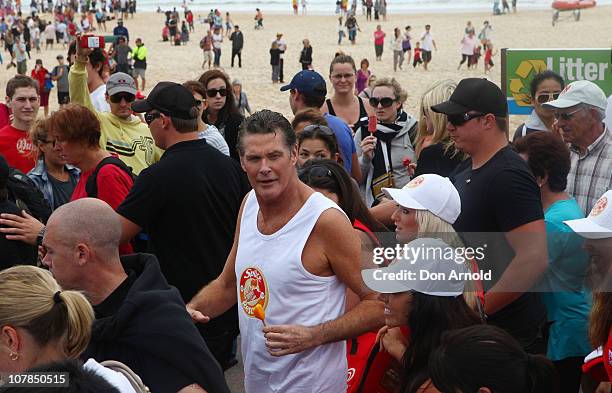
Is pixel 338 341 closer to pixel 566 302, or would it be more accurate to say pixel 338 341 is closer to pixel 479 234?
pixel 479 234

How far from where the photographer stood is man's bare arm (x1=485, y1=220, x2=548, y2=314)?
3.77 metres

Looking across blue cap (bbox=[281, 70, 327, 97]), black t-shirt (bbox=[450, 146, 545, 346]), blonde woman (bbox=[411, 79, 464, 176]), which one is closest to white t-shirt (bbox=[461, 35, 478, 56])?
blue cap (bbox=[281, 70, 327, 97])

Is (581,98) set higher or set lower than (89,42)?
lower

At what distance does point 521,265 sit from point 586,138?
174 centimetres

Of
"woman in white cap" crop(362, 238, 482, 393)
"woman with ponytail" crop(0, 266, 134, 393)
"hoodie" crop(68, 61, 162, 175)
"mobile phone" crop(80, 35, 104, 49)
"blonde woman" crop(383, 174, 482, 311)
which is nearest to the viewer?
"woman with ponytail" crop(0, 266, 134, 393)

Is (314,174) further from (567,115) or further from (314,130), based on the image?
(567,115)

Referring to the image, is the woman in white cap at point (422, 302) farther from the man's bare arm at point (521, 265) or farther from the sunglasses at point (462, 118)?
the sunglasses at point (462, 118)

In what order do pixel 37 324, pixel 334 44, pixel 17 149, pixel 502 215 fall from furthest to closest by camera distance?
pixel 334 44 → pixel 17 149 → pixel 502 215 → pixel 37 324

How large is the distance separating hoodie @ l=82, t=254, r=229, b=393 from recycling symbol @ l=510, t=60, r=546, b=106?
20.6 ft

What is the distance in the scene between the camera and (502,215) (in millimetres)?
3807

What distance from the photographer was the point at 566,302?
14.1 ft

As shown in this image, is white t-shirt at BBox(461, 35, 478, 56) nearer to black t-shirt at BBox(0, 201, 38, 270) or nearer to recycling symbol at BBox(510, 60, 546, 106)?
recycling symbol at BBox(510, 60, 546, 106)

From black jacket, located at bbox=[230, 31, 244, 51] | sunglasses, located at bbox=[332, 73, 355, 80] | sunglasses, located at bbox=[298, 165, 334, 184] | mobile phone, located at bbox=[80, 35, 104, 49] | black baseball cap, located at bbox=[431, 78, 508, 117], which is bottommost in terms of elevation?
black jacket, located at bbox=[230, 31, 244, 51]

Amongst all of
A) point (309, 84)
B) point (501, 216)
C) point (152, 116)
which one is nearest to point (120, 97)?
point (309, 84)
